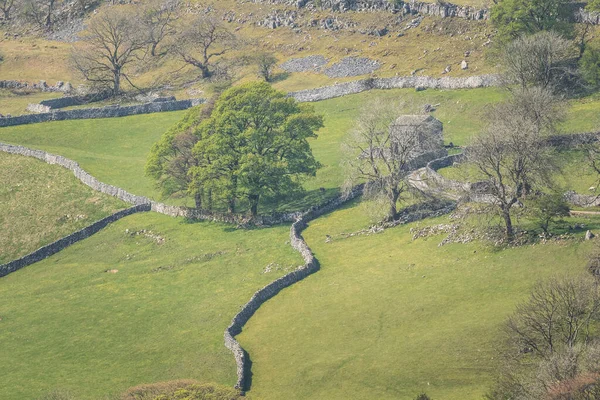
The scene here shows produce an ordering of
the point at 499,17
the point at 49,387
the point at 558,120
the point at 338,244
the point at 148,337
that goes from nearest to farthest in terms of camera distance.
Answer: the point at 49,387 → the point at 148,337 → the point at 338,244 → the point at 558,120 → the point at 499,17

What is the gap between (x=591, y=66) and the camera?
110 m

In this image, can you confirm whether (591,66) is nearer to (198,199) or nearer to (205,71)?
(198,199)

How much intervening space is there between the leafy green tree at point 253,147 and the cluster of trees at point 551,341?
39611 mm

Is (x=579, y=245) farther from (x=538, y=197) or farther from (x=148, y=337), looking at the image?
(x=148, y=337)

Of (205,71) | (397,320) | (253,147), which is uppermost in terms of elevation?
(205,71)

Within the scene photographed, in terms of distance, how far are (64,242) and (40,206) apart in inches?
402

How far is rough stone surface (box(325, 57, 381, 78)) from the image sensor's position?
13750cm

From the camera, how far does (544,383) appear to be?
5012 centimetres

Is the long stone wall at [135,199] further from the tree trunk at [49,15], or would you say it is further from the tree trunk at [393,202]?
the tree trunk at [49,15]

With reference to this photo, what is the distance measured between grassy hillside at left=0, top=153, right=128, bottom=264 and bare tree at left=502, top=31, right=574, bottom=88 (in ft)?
153

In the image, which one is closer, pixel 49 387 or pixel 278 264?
pixel 49 387

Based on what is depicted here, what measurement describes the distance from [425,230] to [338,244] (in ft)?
27.7

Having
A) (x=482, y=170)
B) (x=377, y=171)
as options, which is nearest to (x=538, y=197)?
(x=482, y=170)

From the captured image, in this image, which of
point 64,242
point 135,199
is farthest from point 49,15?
point 64,242
